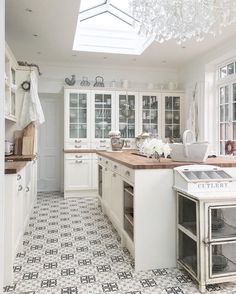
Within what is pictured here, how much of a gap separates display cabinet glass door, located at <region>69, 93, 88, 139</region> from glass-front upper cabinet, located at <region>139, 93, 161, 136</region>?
1.17 m

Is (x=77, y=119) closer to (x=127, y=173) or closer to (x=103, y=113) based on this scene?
(x=103, y=113)

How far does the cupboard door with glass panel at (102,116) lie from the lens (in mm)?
5539

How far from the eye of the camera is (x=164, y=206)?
95.0 inches

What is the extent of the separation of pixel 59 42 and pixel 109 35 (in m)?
0.95

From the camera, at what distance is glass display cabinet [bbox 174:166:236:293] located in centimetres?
201

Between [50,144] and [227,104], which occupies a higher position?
[227,104]

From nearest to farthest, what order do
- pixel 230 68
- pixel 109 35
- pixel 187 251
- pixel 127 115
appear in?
pixel 187 251, pixel 230 68, pixel 109 35, pixel 127 115

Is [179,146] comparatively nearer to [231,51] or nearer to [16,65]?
[231,51]

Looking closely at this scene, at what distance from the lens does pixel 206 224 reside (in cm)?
201

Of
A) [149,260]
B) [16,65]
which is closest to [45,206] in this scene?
[16,65]

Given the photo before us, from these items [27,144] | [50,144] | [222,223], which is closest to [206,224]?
[222,223]

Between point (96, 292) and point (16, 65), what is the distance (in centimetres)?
351

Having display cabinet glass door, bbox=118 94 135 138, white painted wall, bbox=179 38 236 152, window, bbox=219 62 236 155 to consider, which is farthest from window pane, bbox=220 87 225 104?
display cabinet glass door, bbox=118 94 135 138

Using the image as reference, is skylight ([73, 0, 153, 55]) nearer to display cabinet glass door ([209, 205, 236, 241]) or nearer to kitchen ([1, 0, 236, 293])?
kitchen ([1, 0, 236, 293])
